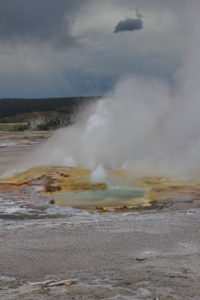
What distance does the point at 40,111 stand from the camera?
3238 inches

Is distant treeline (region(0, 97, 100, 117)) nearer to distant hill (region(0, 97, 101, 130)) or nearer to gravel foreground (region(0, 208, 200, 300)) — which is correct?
distant hill (region(0, 97, 101, 130))

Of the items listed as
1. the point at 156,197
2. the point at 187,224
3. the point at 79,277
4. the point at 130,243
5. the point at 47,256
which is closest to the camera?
the point at 79,277

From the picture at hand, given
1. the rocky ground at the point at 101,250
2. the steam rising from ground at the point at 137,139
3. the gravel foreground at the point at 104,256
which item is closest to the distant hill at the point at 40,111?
the steam rising from ground at the point at 137,139

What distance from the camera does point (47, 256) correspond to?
656 centimetres

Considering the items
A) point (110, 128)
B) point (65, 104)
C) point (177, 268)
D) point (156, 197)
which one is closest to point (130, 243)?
point (177, 268)

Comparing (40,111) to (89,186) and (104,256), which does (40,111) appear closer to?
(89,186)

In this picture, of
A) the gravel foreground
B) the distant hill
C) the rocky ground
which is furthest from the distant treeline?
the gravel foreground

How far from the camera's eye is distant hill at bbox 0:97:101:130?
64.4 meters

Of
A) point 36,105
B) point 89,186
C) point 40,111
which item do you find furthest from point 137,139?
point 36,105

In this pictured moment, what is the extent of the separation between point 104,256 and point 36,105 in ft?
302

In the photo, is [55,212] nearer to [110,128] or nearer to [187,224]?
[187,224]

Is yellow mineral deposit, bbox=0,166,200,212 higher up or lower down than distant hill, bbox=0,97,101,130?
lower down

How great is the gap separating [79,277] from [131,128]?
17081mm

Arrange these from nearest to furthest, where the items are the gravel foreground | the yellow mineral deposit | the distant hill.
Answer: the gravel foreground < the yellow mineral deposit < the distant hill
